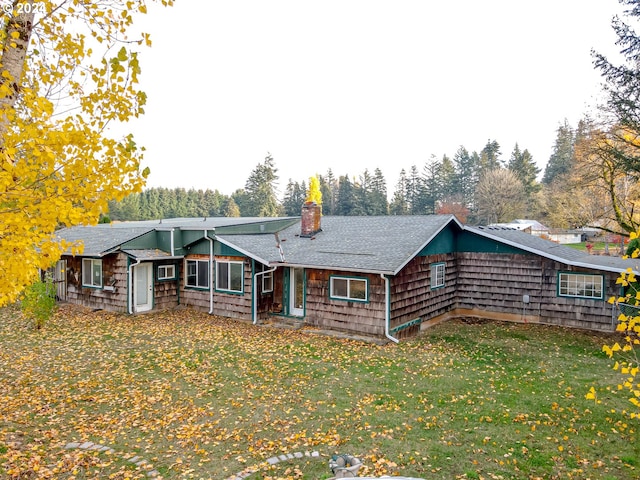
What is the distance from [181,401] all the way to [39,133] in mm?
6370

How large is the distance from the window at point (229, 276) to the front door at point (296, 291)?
2085mm

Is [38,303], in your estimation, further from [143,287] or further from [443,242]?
[443,242]

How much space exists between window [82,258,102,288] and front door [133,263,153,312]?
2267 mm

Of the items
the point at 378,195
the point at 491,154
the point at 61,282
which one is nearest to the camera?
the point at 61,282

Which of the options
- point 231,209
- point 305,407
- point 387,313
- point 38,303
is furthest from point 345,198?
point 305,407

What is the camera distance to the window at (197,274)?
18203mm

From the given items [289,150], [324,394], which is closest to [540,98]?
[324,394]

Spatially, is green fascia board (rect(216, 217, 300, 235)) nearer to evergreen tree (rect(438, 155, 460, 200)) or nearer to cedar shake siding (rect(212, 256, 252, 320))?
cedar shake siding (rect(212, 256, 252, 320))

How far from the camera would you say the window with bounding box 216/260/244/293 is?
55.5 feet

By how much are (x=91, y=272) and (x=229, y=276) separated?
7192 millimetres

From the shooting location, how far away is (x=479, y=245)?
17.9 m

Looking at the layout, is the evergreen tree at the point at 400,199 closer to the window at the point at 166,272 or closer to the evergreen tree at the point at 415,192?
the evergreen tree at the point at 415,192

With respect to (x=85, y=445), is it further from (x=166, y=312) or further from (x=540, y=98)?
(x=540, y=98)

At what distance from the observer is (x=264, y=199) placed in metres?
73.9
